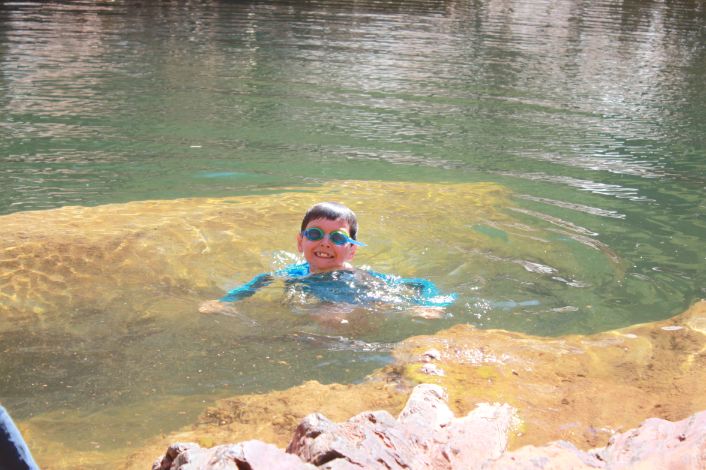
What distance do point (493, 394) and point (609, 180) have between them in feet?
18.1

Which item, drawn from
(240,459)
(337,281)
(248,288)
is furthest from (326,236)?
(240,459)

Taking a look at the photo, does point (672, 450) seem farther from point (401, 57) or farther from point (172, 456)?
point (401, 57)

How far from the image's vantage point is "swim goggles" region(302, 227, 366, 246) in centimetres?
573

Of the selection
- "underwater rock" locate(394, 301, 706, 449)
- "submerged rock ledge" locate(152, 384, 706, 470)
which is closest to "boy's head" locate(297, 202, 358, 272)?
"underwater rock" locate(394, 301, 706, 449)

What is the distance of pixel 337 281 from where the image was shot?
5785 mm

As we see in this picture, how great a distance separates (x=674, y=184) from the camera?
8.91 m

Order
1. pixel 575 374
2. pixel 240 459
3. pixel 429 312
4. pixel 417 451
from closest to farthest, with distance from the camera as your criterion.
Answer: pixel 240 459
pixel 417 451
pixel 575 374
pixel 429 312

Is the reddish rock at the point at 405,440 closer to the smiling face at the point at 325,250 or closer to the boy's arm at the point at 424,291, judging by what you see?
the boy's arm at the point at 424,291

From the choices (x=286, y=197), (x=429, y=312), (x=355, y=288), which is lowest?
(x=429, y=312)

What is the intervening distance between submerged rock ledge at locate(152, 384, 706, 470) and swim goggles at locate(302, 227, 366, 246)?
2516mm

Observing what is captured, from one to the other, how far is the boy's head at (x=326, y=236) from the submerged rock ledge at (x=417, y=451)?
257cm


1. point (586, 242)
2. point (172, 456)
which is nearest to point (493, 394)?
point (172, 456)

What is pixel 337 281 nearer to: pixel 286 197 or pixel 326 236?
pixel 326 236

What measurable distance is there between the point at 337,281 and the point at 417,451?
2852 mm
